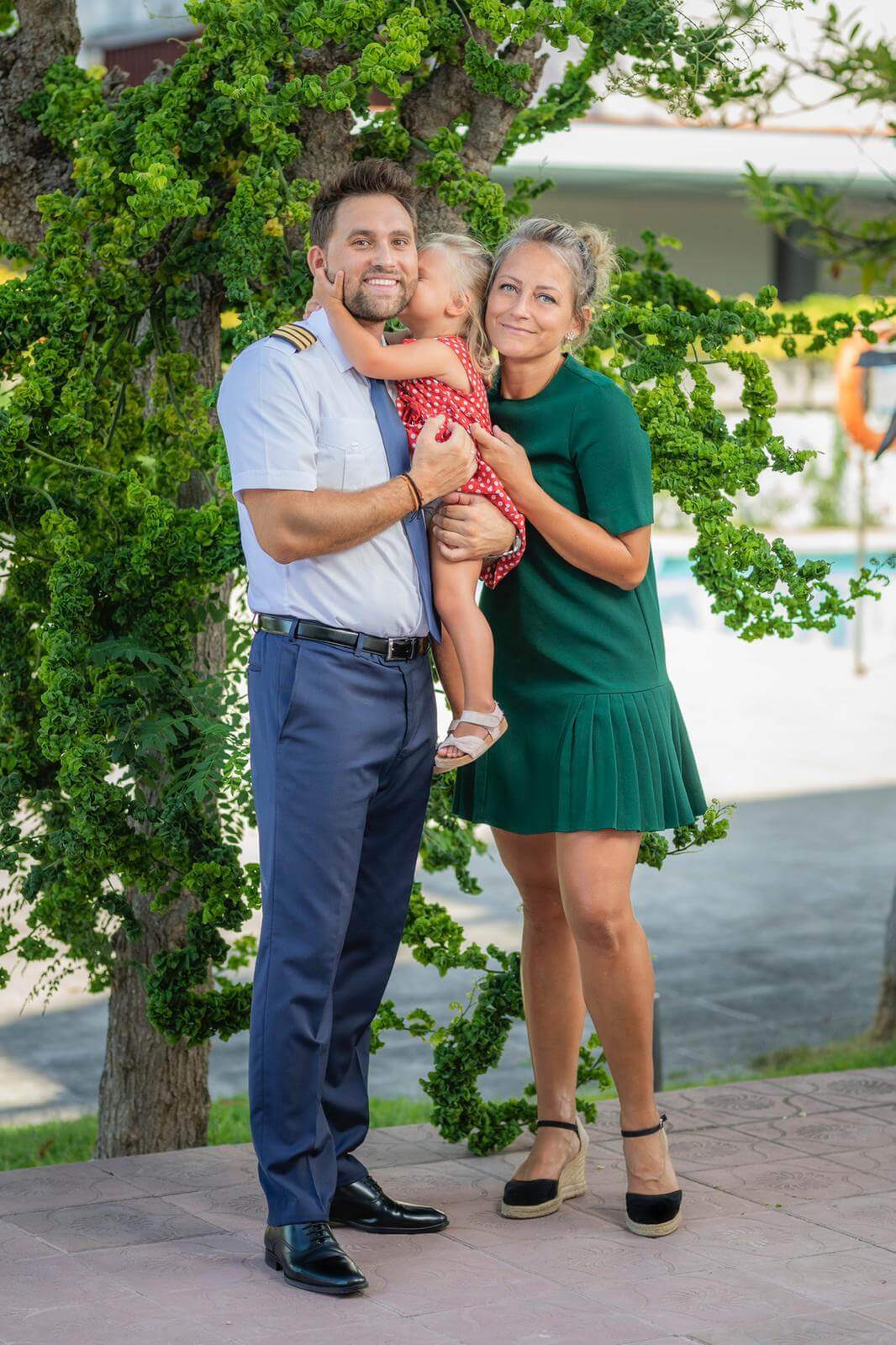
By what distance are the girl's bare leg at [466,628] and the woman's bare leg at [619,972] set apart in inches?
12.6

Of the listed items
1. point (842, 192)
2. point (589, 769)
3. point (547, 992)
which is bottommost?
point (547, 992)

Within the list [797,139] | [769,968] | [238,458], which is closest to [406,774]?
[238,458]

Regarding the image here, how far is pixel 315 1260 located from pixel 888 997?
328 cm

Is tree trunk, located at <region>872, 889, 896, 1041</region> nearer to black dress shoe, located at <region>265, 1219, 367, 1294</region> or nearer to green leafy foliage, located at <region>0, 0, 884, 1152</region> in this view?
green leafy foliage, located at <region>0, 0, 884, 1152</region>

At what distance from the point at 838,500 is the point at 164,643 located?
19316mm

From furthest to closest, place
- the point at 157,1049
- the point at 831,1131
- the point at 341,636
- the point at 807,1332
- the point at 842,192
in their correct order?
the point at 842,192 < the point at 157,1049 < the point at 831,1131 < the point at 341,636 < the point at 807,1332

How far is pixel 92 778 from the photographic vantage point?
3648 mm

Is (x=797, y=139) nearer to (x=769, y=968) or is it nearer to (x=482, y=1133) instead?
(x=769, y=968)

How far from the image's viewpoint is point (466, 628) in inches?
127

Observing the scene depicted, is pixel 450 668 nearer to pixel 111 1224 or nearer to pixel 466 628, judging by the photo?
pixel 466 628

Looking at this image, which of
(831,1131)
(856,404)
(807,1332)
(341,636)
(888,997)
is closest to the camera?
(807,1332)

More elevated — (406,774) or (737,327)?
(737,327)

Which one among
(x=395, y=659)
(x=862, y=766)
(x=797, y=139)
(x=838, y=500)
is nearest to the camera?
(x=395, y=659)

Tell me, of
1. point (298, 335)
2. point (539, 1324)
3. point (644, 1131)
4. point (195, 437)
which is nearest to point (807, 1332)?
point (539, 1324)
